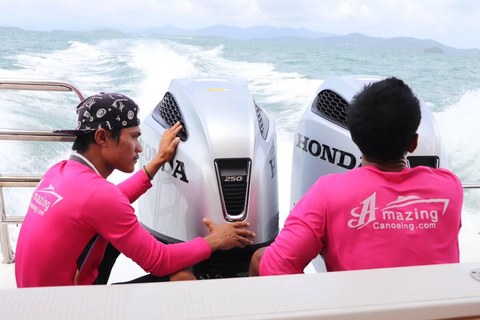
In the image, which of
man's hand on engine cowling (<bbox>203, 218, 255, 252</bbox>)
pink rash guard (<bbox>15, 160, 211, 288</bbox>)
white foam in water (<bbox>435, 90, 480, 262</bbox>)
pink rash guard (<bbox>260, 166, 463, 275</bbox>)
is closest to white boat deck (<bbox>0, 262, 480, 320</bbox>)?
pink rash guard (<bbox>260, 166, 463, 275</bbox>)

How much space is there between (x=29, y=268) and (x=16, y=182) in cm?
81

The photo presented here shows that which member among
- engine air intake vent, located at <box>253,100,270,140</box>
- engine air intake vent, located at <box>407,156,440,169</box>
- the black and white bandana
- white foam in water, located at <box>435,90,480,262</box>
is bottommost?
white foam in water, located at <box>435,90,480,262</box>

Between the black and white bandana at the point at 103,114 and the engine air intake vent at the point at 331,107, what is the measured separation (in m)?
0.69

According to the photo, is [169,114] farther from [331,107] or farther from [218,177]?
[331,107]

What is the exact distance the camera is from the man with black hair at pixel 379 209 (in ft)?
3.15

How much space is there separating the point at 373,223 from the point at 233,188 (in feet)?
1.64

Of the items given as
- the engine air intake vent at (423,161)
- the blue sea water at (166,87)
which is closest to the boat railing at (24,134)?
the engine air intake vent at (423,161)

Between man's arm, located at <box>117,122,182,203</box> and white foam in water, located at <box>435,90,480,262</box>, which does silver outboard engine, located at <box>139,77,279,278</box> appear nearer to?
man's arm, located at <box>117,122,182,203</box>

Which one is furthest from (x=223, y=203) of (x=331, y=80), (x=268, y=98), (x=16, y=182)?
(x=268, y=98)

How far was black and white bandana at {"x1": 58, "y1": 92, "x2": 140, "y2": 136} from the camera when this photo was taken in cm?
117

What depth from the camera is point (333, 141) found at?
1.57 meters

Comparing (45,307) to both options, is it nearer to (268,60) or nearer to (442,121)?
(442,121)

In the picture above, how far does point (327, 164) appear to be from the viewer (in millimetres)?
1584

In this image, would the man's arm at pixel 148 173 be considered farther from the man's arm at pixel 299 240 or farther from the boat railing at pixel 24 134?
the man's arm at pixel 299 240
